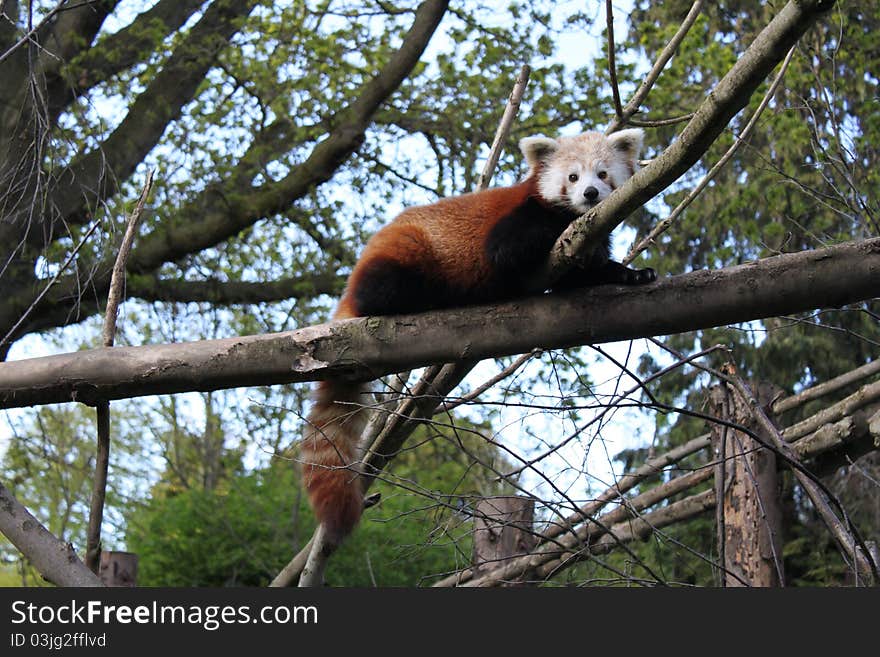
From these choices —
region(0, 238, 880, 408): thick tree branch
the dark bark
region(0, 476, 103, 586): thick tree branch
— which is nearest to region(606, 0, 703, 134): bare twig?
region(0, 238, 880, 408): thick tree branch

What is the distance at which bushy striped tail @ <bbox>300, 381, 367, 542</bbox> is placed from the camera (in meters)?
4.13

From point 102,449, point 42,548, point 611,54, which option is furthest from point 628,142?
point 42,548

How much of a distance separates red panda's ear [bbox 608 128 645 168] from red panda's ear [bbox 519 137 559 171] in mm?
295

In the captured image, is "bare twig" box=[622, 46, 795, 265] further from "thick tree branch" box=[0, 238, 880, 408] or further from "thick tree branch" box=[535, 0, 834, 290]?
"thick tree branch" box=[535, 0, 834, 290]

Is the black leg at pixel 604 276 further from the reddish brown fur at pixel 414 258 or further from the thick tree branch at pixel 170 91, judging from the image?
the thick tree branch at pixel 170 91

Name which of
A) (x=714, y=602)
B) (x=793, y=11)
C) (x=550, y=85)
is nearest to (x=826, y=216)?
(x=550, y=85)

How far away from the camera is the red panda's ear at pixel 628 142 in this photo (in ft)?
15.9

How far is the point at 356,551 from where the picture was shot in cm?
983

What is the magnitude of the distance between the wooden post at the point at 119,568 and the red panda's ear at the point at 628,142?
467 cm

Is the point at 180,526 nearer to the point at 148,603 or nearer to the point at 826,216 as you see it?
the point at 148,603

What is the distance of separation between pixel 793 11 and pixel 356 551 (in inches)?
321

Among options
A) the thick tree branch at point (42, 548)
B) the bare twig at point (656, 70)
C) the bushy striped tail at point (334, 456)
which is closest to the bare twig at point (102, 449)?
the thick tree branch at point (42, 548)

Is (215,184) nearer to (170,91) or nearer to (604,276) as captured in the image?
(170,91)

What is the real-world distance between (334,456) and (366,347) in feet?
2.40
